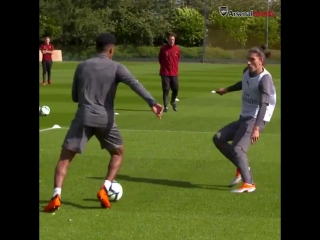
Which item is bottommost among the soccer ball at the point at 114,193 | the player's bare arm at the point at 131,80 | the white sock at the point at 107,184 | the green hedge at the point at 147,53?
the green hedge at the point at 147,53

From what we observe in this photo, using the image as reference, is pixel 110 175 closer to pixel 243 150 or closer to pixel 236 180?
pixel 243 150

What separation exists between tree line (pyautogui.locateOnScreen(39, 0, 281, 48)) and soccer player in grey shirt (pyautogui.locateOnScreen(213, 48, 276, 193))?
64712 millimetres

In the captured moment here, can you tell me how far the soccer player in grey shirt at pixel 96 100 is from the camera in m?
9.17

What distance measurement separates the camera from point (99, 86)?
362 inches

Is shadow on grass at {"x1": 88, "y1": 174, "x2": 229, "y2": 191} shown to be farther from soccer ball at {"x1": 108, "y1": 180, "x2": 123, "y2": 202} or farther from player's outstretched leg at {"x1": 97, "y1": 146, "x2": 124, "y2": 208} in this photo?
A: player's outstretched leg at {"x1": 97, "y1": 146, "x2": 124, "y2": 208}

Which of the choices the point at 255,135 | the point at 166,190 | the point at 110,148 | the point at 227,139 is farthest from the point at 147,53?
the point at 110,148

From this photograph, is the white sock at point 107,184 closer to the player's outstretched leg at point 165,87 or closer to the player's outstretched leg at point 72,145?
the player's outstretched leg at point 72,145

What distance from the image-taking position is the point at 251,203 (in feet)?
32.2

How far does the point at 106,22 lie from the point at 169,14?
755cm

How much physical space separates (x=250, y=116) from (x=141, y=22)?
70.3 metres

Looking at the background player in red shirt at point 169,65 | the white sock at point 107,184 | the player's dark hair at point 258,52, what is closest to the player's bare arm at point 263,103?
the player's dark hair at point 258,52
